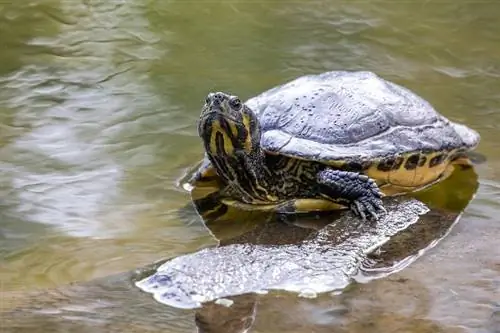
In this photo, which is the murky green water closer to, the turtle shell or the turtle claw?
the turtle claw

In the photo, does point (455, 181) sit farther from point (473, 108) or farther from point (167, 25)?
point (167, 25)

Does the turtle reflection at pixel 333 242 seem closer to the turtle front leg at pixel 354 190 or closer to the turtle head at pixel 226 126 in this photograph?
the turtle front leg at pixel 354 190

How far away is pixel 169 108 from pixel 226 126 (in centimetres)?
180

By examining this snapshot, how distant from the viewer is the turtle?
4133mm

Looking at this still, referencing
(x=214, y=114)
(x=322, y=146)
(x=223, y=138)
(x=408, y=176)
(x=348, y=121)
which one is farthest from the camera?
(x=408, y=176)

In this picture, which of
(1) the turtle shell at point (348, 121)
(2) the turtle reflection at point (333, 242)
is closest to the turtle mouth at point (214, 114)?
(1) the turtle shell at point (348, 121)

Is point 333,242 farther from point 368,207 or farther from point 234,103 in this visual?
point 234,103

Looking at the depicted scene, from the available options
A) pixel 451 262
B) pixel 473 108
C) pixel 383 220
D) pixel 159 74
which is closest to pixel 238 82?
pixel 159 74

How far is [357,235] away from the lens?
380 cm

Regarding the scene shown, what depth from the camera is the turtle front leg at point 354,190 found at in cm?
407

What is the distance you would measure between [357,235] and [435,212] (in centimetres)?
60

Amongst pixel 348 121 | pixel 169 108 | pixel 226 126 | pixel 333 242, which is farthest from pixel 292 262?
pixel 169 108

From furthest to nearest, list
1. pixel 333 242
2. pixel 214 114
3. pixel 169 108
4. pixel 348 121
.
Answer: pixel 169 108, pixel 348 121, pixel 214 114, pixel 333 242

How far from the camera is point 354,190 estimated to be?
4.11 meters
